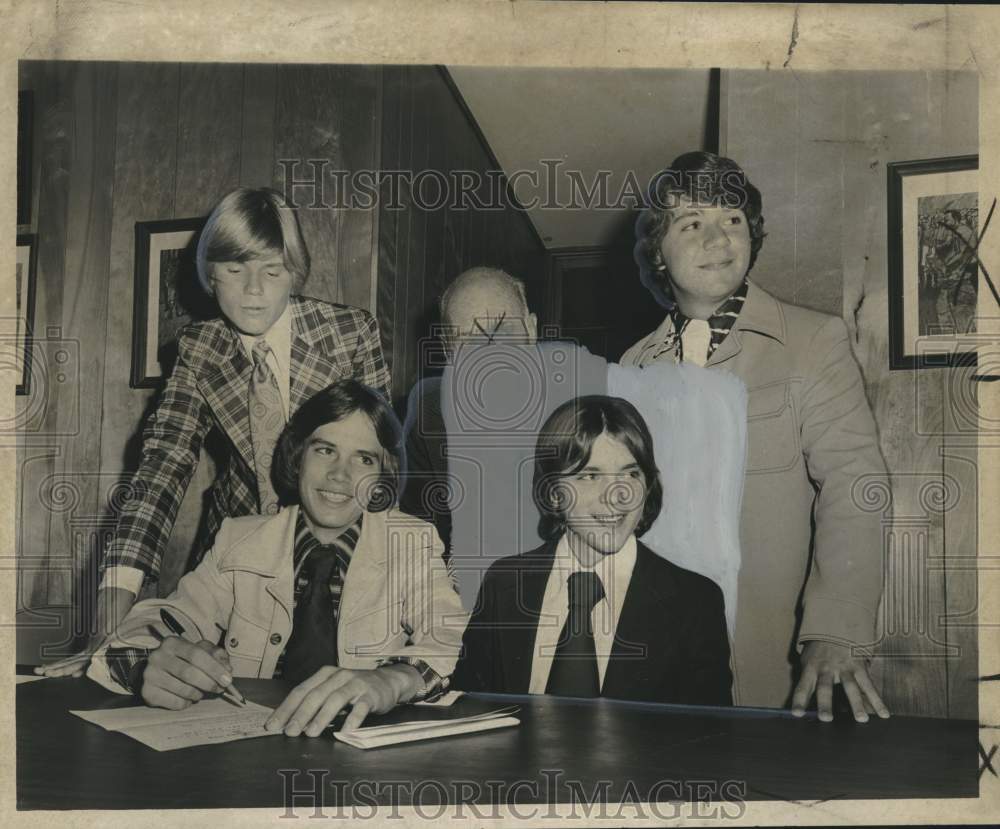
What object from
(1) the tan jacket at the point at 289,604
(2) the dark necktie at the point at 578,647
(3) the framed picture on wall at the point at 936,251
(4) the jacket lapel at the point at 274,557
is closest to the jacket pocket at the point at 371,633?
(1) the tan jacket at the point at 289,604

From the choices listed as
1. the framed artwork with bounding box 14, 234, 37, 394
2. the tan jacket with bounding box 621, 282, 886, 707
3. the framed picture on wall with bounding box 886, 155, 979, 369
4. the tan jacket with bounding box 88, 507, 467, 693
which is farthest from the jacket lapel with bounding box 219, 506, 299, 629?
the framed picture on wall with bounding box 886, 155, 979, 369

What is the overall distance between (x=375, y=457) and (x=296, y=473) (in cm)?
20

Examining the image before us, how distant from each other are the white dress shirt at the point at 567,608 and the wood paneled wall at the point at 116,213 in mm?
861

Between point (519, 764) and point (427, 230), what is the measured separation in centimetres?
143

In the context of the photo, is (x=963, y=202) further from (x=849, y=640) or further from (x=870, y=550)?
(x=849, y=640)

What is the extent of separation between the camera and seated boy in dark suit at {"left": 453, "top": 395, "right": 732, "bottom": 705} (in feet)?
7.98

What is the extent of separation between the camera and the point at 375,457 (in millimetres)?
2516

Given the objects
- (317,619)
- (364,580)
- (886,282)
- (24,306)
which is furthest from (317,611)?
(886,282)

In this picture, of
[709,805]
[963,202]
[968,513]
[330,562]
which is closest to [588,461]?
[330,562]

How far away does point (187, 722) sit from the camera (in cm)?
202

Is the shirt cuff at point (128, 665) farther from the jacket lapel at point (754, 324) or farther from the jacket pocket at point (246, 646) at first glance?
the jacket lapel at point (754, 324)

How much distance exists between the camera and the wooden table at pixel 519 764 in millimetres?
1765

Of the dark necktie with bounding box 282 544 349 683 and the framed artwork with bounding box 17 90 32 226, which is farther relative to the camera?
the framed artwork with bounding box 17 90 32 226

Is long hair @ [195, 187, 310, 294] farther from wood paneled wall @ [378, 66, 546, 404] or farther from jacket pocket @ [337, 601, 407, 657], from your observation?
jacket pocket @ [337, 601, 407, 657]
